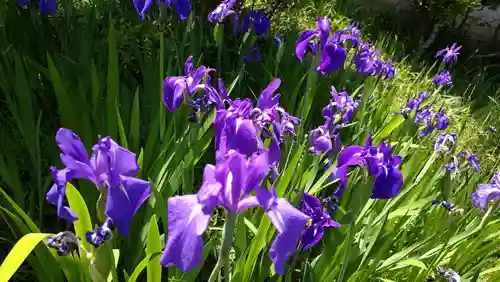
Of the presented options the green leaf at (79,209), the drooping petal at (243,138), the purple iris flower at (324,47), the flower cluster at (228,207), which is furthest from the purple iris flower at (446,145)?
the green leaf at (79,209)

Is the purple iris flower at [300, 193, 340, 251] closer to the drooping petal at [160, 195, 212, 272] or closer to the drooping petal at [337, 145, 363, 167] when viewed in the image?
the drooping petal at [337, 145, 363, 167]

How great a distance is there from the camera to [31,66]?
1705 mm

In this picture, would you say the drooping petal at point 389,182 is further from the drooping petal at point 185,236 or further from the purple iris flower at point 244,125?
the drooping petal at point 185,236

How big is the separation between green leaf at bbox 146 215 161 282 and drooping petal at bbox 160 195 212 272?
0.28 metres

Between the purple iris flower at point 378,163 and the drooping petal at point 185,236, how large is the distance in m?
0.52

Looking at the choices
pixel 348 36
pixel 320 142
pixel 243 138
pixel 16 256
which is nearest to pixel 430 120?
pixel 348 36

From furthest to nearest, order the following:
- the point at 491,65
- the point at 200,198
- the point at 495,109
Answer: the point at 491,65 < the point at 495,109 < the point at 200,198

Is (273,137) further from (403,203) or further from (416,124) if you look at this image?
(416,124)

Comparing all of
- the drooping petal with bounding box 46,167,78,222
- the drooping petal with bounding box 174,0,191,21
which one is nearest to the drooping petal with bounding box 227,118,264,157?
the drooping petal with bounding box 46,167,78,222

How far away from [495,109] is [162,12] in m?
3.01

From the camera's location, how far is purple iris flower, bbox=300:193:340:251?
1.16 metres

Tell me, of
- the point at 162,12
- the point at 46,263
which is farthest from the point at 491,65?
the point at 46,263

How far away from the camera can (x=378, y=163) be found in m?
1.09

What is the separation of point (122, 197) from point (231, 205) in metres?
0.17
